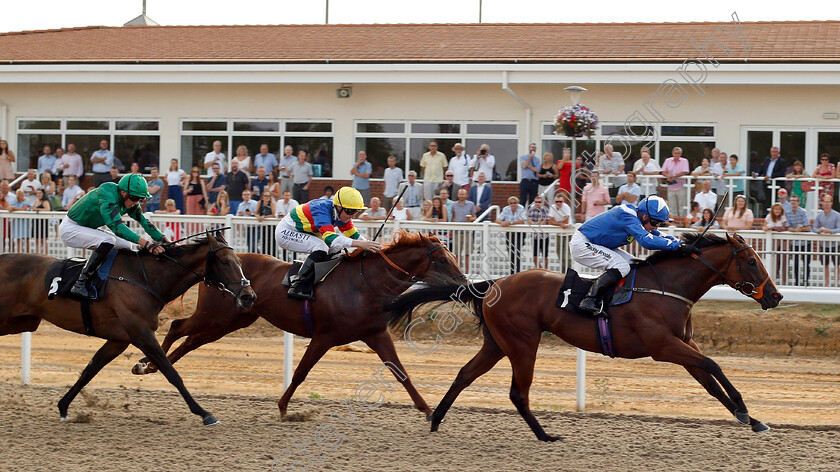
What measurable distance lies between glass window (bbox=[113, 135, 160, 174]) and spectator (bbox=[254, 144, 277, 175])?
300 cm

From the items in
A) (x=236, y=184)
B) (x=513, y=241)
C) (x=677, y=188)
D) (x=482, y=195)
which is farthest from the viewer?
(x=236, y=184)

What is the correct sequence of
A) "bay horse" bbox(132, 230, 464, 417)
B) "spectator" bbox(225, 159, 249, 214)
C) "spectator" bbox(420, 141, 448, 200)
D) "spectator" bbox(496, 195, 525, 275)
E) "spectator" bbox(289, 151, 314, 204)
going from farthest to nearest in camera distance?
"spectator" bbox(289, 151, 314, 204), "spectator" bbox(225, 159, 249, 214), "spectator" bbox(420, 141, 448, 200), "spectator" bbox(496, 195, 525, 275), "bay horse" bbox(132, 230, 464, 417)

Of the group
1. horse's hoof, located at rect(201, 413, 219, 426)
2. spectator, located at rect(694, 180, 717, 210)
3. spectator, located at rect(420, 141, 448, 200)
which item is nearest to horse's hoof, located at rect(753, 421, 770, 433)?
horse's hoof, located at rect(201, 413, 219, 426)

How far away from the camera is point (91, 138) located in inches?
741

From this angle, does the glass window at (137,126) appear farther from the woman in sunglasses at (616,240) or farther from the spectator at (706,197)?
the woman in sunglasses at (616,240)

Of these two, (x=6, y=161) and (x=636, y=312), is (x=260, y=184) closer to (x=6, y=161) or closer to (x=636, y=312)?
(x=6, y=161)

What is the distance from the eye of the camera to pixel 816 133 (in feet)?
50.3

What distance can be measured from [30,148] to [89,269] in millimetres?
12845

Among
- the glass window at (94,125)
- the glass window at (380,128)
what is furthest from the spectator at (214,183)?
the glass window at (94,125)

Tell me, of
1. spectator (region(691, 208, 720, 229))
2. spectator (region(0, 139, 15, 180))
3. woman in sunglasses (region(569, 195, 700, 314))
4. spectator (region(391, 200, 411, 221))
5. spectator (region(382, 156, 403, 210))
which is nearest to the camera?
woman in sunglasses (region(569, 195, 700, 314))

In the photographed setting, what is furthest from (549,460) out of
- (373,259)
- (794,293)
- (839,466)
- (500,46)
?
(500,46)

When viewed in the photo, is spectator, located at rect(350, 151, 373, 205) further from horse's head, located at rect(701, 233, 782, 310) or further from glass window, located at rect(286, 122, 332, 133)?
horse's head, located at rect(701, 233, 782, 310)

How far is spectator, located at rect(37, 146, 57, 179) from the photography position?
58.1 ft

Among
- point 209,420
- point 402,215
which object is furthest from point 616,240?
point 402,215
